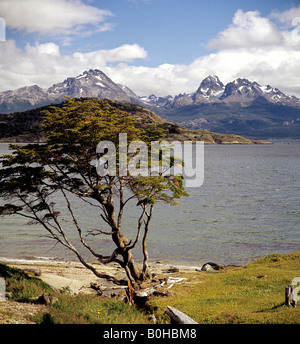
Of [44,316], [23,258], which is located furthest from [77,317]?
[23,258]

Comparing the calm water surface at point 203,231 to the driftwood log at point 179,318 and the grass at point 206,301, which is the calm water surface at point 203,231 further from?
the driftwood log at point 179,318

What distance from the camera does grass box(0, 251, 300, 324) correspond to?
47.0 feet

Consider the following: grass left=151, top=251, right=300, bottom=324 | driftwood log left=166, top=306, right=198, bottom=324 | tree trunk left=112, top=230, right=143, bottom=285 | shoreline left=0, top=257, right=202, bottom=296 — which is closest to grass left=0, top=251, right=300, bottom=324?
grass left=151, top=251, right=300, bottom=324

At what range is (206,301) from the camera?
1855 cm

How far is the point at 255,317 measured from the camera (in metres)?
14.6

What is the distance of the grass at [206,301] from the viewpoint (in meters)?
14.3

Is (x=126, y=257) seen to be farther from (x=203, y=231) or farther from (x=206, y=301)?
(x=203, y=231)

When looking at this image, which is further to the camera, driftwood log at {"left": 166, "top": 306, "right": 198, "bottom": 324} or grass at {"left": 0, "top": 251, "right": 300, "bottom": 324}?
grass at {"left": 0, "top": 251, "right": 300, "bottom": 324}

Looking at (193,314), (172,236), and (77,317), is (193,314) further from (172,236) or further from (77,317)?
(172,236)
